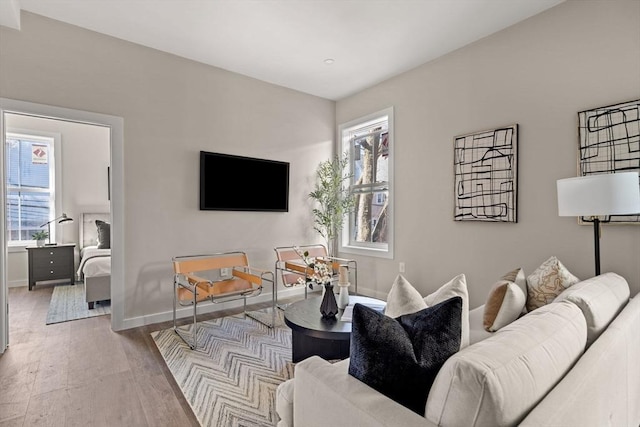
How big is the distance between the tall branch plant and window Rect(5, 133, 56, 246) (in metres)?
4.26

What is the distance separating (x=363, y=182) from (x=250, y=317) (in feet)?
8.03

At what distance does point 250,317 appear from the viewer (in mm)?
3715

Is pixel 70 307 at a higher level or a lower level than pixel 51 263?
lower

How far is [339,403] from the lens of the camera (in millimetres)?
985

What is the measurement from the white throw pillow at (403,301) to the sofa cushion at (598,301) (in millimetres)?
633

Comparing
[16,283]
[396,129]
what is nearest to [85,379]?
[16,283]

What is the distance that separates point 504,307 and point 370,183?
303 cm

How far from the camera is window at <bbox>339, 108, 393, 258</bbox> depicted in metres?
4.43

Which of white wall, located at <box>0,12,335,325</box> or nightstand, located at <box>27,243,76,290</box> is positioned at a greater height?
white wall, located at <box>0,12,335,325</box>

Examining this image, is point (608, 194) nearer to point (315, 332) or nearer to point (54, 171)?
point (315, 332)

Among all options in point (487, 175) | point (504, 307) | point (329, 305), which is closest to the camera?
point (504, 307)

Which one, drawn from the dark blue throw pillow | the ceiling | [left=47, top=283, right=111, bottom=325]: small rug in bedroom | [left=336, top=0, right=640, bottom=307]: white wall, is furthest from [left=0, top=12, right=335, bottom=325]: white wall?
the dark blue throw pillow

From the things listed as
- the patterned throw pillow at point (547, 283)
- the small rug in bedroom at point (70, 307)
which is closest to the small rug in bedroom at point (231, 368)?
the small rug in bedroom at point (70, 307)

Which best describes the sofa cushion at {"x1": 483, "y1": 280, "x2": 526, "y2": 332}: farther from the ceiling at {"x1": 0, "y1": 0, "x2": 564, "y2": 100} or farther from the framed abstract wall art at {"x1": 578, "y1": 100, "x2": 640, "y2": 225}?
the ceiling at {"x1": 0, "y1": 0, "x2": 564, "y2": 100}
